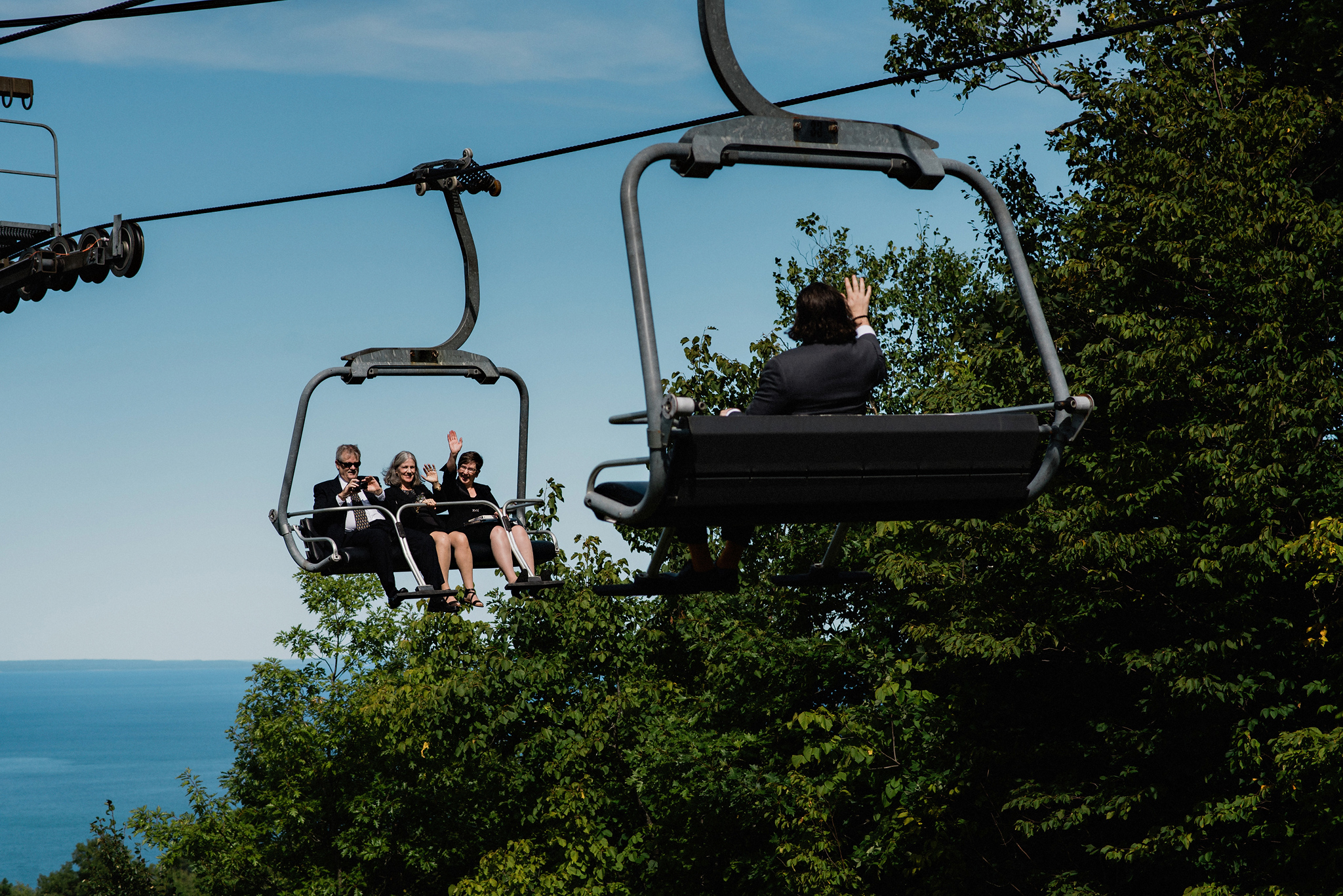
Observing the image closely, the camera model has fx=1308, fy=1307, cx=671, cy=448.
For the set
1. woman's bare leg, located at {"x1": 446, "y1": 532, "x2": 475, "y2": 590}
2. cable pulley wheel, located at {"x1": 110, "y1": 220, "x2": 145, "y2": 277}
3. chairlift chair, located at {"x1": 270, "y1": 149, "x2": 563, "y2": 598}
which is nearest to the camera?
chairlift chair, located at {"x1": 270, "y1": 149, "x2": 563, "y2": 598}

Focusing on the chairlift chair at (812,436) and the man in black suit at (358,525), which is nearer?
the chairlift chair at (812,436)

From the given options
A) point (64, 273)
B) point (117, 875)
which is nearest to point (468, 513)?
point (64, 273)

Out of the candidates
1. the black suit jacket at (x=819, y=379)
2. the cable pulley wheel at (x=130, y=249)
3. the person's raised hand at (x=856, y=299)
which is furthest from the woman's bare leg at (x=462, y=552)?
the person's raised hand at (x=856, y=299)

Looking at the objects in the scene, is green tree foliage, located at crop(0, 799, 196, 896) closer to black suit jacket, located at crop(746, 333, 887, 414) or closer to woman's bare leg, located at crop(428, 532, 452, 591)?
woman's bare leg, located at crop(428, 532, 452, 591)

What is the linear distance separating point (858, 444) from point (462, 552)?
5.26m

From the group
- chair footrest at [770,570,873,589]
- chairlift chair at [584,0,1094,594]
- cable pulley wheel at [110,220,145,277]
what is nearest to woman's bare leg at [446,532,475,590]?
chair footrest at [770,570,873,589]

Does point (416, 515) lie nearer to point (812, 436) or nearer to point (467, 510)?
point (467, 510)

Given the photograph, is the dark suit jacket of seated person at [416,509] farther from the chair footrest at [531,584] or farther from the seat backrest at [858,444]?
the seat backrest at [858,444]

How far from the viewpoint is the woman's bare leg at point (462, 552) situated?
29.6 feet

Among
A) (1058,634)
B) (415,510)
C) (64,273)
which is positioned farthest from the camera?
(1058,634)

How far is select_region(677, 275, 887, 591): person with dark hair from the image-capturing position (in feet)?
15.2

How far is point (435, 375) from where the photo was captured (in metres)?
7.93

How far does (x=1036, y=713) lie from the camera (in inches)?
714

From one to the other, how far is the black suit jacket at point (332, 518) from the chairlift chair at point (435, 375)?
0.07m
